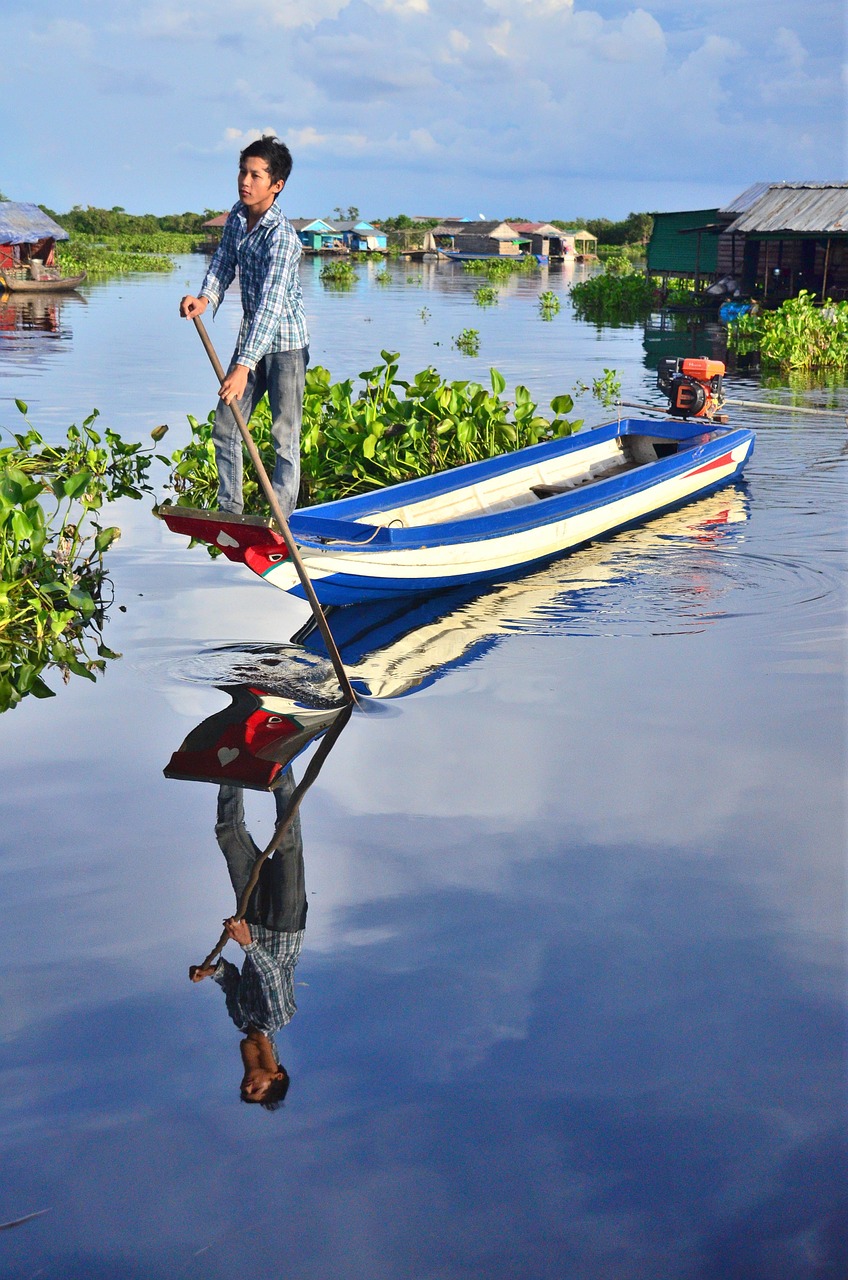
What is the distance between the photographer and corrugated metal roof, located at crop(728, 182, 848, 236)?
3014 cm

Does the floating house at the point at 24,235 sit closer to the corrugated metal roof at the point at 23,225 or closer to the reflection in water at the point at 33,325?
the corrugated metal roof at the point at 23,225

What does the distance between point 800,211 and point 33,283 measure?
24.8m

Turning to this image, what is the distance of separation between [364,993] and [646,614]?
4.63 metres

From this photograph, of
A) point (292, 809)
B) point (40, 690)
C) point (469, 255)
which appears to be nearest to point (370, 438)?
point (40, 690)

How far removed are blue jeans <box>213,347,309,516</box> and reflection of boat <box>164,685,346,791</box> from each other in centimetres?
121

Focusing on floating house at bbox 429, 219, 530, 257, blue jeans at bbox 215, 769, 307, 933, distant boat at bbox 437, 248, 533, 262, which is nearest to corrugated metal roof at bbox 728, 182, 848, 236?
blue jeans at bbox 215, 769, 307, 933

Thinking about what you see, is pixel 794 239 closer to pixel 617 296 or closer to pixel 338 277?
pixel 617 296

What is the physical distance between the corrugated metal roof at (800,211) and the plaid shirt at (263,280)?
26542mm

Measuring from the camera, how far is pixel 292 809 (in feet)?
16.5

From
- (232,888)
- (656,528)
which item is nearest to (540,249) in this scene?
(656,528)

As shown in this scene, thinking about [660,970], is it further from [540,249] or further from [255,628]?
[540,249]

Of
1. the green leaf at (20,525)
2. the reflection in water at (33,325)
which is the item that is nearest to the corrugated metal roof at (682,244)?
the reflection in water at (33,325)

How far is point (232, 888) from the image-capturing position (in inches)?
172

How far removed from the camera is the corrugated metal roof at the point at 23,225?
39094 mm
